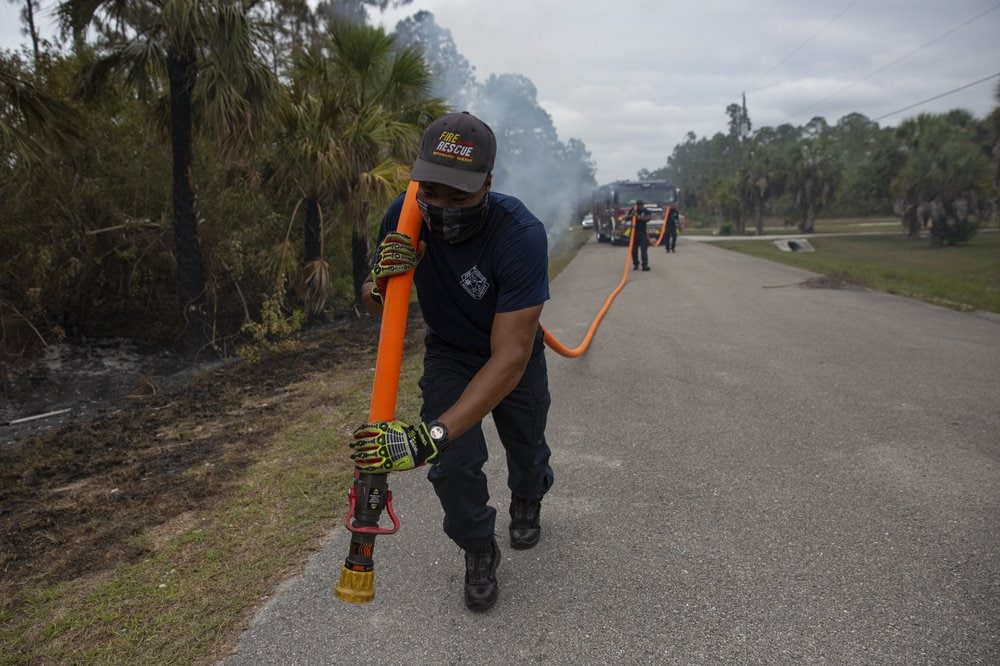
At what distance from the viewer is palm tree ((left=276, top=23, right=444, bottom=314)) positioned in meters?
9.34

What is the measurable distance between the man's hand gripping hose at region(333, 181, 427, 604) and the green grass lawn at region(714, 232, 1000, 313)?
1073 cm

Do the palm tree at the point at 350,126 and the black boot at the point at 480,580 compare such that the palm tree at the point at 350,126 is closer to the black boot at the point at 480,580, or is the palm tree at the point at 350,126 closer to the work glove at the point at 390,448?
the black boot at the point at 480,580

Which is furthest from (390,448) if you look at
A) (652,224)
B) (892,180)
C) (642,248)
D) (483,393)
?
(892,180)

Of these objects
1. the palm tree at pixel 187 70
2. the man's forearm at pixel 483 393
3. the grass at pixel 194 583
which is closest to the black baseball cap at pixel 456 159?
the man's forearm at pixel 483 393

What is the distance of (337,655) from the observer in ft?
7.82

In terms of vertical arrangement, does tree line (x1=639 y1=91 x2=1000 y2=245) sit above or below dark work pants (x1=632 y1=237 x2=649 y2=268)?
above

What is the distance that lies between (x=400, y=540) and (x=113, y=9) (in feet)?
24.4

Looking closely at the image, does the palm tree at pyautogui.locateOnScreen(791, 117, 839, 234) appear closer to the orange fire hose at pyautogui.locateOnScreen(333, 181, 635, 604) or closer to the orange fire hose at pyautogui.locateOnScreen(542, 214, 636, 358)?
the orange fire hose at pyautogui.locateOnScreen(542, 214, 636, 358)

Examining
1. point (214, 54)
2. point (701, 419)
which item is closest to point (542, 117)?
point (214, 54)

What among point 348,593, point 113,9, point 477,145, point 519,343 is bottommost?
point 348,593

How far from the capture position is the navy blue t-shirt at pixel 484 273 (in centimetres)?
242

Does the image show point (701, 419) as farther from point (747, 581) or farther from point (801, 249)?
point (801, 249)

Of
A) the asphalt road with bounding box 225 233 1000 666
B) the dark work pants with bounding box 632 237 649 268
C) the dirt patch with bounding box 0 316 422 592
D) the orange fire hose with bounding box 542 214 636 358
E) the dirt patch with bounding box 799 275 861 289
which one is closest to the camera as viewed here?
the asphalt road with bounding box 225 233 1000 666

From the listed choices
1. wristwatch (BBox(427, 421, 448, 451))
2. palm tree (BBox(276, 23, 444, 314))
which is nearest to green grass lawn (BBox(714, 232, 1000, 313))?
palm tree (BBox(276, 23, 444, 314))
